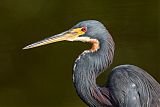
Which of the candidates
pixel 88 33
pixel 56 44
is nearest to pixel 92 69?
pixel 88 33

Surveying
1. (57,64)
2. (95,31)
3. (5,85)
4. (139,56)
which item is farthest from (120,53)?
(95,31)

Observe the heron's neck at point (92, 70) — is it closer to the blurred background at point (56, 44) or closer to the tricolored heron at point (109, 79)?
the tricolored heron at point (109, 79)

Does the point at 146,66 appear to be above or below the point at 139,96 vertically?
below

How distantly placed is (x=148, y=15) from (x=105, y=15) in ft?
1.56

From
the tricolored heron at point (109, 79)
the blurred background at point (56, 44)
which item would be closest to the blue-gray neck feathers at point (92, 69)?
the tricolored heron at point (109, 79)

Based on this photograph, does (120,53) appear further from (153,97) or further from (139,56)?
(153,97)

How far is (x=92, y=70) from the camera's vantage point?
11.0 ft

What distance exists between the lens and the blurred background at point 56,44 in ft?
22.2

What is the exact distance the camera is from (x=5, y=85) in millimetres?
7082

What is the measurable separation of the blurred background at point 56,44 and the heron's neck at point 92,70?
3.32 m

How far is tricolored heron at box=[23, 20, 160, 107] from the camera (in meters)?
3.28

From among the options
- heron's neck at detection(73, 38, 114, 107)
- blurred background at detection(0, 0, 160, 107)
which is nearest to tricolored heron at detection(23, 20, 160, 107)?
heron's neck at detection(73, 38, 114, 107)

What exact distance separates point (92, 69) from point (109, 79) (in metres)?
0.10

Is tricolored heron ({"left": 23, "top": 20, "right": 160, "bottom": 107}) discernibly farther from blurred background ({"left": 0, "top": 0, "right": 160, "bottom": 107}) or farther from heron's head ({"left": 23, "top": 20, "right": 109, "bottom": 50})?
blurred background ({"left": 0, "top": 0, "right": 160, "bottom": 107})
